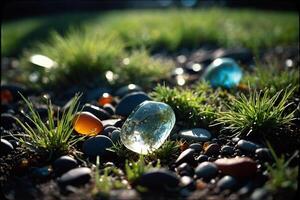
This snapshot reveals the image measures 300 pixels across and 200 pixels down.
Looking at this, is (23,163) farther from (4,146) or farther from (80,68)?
(80,68)

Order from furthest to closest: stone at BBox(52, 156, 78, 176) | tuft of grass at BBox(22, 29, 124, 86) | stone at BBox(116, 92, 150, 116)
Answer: tuft of grass at BBox(22, 29, 124, 86) < stone at BBox(116, 92, 150, 116) < stone at BBox(52, 156, 78, 176)

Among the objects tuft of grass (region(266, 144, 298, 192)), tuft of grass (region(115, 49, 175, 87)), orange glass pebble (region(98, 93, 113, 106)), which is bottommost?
tuft of grass (region(266, 144, 298, 192))

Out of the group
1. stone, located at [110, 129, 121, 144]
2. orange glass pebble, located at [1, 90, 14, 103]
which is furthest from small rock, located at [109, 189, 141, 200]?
orange glass pebble, located at [1, 90, 14, 103]

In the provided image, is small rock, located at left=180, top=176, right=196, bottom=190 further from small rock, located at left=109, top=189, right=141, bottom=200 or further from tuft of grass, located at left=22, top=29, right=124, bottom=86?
tuft of grass, located at left=22, top=29, right=124, bottom=86

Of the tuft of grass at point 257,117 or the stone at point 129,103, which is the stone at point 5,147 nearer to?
the stone at point 129,103

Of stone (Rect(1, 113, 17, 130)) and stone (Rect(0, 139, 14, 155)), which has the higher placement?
stone (Rect(1, 113, 17, 130))

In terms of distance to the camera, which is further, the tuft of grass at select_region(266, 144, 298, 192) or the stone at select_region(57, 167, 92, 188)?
the stone at select_region(57, 167, 92, 188)

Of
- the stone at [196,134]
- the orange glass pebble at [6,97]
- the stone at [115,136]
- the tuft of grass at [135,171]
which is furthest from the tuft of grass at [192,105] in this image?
the orange glass pebble at [6,97]
